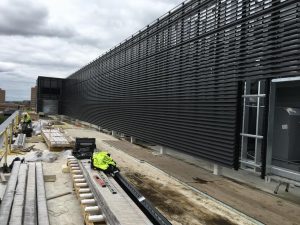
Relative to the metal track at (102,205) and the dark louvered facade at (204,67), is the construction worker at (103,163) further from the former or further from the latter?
the dark louvered facade at (204,67)

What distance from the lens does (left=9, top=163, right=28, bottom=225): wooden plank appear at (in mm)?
6140

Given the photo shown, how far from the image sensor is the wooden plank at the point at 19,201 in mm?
6140

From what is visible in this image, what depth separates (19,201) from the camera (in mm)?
7207

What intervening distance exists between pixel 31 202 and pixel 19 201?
230 millimetres

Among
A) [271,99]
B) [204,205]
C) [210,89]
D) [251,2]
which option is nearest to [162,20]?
[210,89]

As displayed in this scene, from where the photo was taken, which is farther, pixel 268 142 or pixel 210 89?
pixel 210 89

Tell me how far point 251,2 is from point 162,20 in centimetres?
754

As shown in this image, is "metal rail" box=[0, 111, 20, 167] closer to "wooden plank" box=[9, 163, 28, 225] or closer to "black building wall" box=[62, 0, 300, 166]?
"wooden plank" box=[9, 163, 28, 225]

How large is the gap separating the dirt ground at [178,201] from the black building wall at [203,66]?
1953mm

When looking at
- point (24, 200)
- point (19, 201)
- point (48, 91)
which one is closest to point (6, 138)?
point (24, 200)

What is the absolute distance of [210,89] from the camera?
11.9 metres

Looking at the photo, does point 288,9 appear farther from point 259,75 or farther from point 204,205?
point 204,205

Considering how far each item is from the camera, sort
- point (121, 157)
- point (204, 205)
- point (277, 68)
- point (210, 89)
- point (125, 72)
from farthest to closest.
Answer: point (125, 72), point (121, 157), point (210, 89), point (277, 68), point (204, 205)

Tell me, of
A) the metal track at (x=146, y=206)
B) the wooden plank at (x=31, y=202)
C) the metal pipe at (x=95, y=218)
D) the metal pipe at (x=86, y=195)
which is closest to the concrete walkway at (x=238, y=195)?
the metal track at (x=146, y=206)
